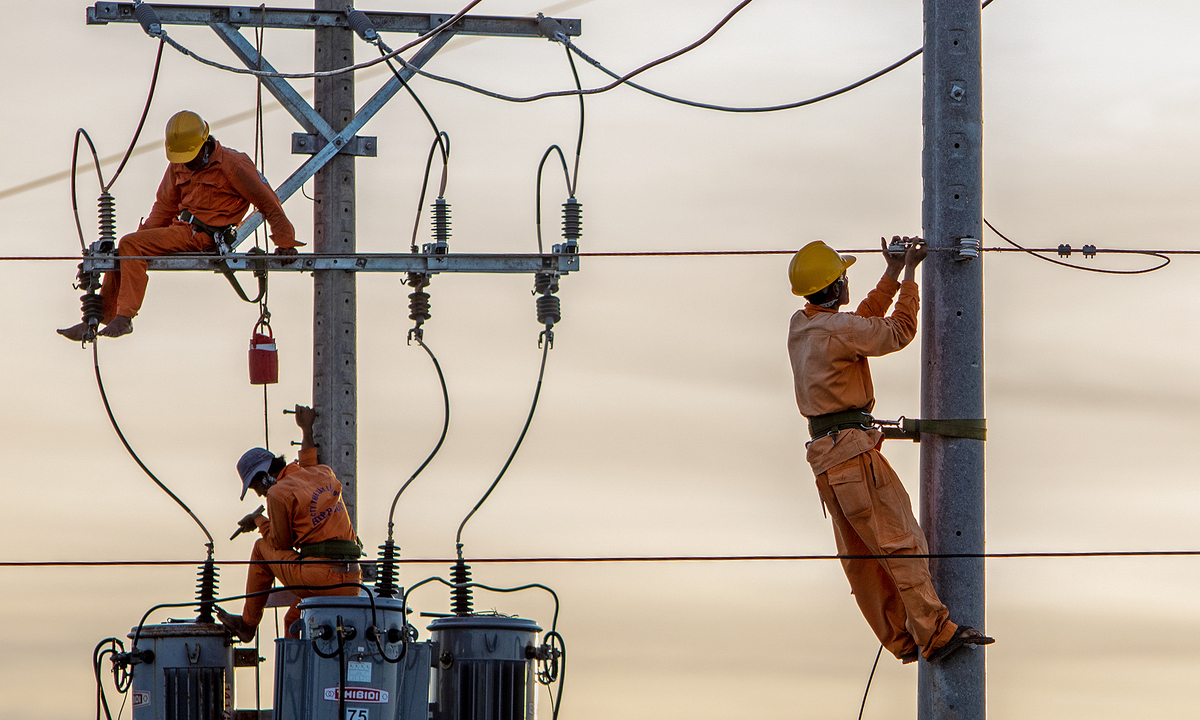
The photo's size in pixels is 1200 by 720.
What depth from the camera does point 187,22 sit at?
12141 mm

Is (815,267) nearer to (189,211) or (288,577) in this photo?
(288,577)

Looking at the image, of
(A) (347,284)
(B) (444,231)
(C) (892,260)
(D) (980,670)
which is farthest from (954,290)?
(A) (347,284)

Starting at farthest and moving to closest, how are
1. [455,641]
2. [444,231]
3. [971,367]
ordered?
[444,231], [455,641], [971,367]

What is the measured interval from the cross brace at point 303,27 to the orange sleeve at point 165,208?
1.62 feet

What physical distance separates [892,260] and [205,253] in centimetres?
460

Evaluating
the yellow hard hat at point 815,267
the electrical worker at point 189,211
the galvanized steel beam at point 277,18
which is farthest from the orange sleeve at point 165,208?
the yellow hard hat at point 815,267

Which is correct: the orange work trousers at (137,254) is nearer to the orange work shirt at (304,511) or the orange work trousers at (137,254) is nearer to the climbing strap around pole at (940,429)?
the orange work shirt at (304,511)

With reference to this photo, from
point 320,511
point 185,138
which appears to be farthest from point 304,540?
point 185,138

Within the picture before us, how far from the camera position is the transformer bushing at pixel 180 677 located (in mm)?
10320

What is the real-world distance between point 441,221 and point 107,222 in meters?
2.06

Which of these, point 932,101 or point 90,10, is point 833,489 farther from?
point 90,10

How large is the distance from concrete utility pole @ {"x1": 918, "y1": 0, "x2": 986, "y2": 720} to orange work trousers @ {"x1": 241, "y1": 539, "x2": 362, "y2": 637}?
346cm

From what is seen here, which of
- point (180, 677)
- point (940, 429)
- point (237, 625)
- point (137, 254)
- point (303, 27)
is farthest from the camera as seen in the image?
point (303, 27)

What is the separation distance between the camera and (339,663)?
9.63m
